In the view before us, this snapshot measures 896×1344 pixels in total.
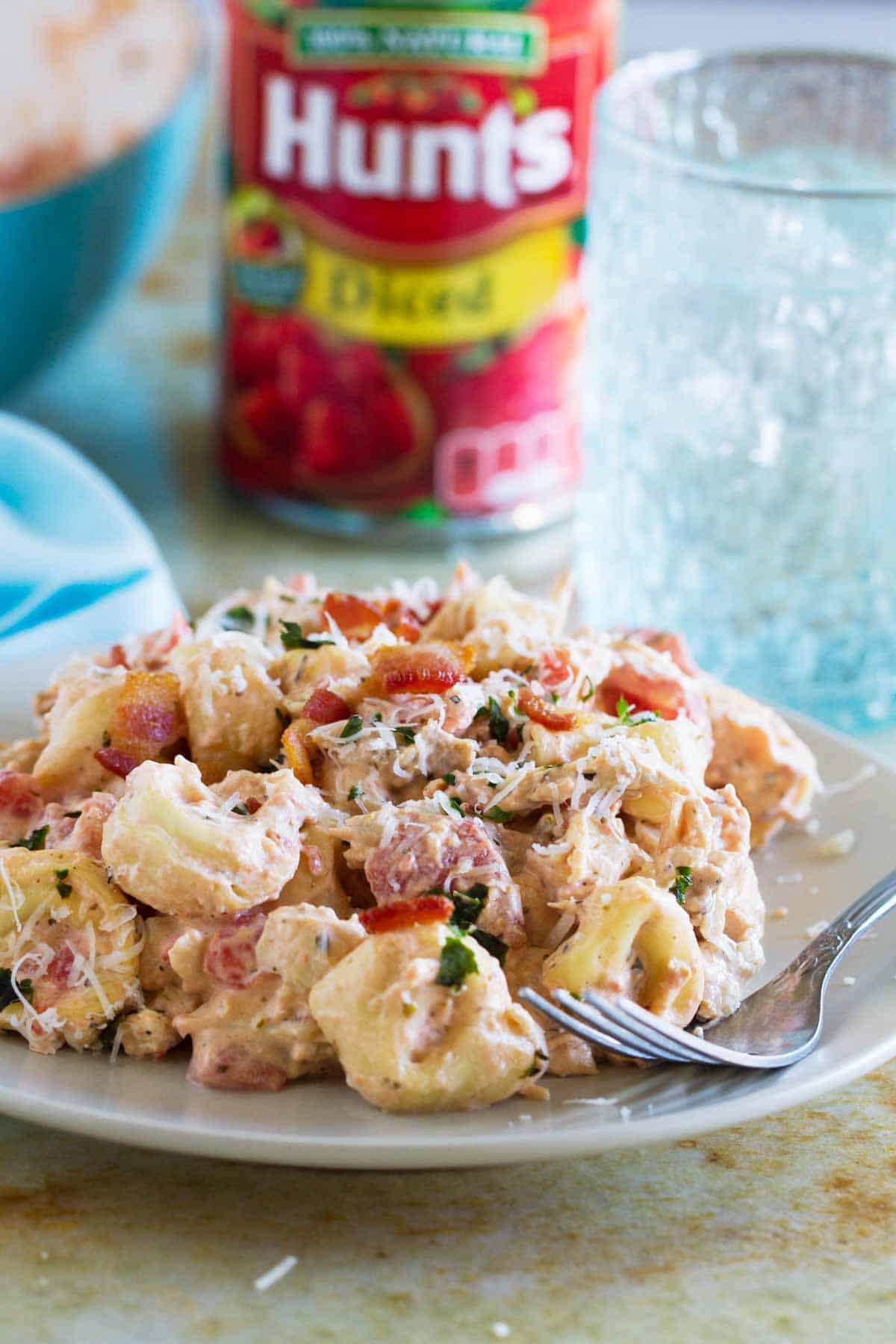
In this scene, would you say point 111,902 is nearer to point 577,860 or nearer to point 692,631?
point 577,860

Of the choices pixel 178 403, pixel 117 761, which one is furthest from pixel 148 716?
pixel 178 403

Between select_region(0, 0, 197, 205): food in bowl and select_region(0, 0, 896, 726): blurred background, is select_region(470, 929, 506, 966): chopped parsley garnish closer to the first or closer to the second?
select_region(0, 0, 896, 726): blurred background

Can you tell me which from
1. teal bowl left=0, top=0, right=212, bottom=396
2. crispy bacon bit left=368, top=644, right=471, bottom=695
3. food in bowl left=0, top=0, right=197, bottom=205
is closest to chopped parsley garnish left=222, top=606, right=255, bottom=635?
crispy bacon bit left=368, top=644, right=471, bottom=695

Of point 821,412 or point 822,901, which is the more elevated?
point 821,412

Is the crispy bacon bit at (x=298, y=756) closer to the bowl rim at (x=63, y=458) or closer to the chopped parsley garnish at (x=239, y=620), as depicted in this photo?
the chopped parsley garnish at (x=239, y=620)

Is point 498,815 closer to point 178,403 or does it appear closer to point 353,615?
point 353,615

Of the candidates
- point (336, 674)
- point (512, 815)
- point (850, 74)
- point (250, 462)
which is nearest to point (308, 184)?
point (250, 462)
